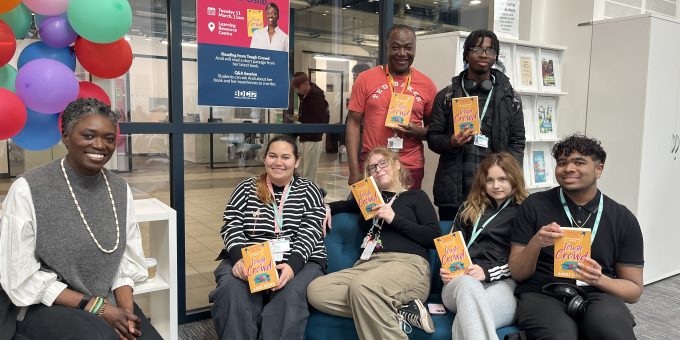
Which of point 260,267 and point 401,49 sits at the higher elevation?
point 401,49

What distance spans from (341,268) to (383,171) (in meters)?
0.59

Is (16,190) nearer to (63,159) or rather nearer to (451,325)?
(63,159)

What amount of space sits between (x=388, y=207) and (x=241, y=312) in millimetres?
870

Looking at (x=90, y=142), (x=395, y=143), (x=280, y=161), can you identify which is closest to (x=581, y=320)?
(x=395, y=143)

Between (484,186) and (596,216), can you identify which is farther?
(484,186)

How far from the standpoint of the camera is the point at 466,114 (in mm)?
2822

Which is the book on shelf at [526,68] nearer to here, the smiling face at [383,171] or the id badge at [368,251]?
the smiling face at [383,171]

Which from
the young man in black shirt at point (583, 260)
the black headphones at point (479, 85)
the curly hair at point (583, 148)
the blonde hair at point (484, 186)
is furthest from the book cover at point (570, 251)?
the black headphones at point (479, 85)

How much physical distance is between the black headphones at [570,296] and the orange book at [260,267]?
1211 mm

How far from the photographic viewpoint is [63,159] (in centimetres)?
193

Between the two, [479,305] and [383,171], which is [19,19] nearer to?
[383,171]

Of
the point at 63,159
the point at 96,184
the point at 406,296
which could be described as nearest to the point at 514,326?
the point at 406,296

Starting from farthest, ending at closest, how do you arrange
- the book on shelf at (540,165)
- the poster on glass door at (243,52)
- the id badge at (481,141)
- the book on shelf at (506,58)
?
the book on shelf at (540,165)
the book on shelf at (506,58)
the poster on glass door at (243,52)
the id badge at (481,141)

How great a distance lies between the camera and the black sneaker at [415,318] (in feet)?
7.48
